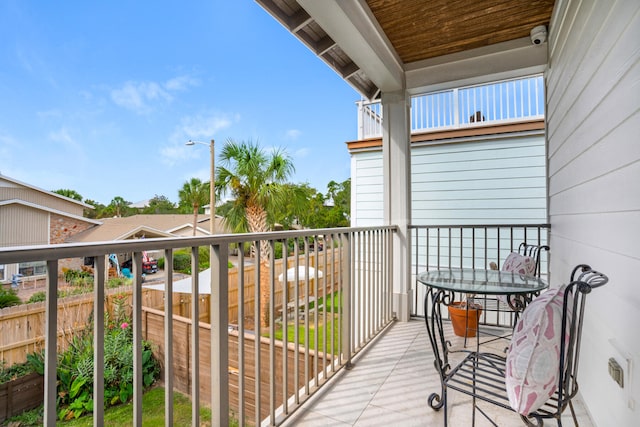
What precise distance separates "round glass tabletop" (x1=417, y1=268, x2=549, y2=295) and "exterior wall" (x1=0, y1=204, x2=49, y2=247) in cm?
678

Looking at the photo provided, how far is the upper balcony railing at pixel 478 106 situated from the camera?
214 inches

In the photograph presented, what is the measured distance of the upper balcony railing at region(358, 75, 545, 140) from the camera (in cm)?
545

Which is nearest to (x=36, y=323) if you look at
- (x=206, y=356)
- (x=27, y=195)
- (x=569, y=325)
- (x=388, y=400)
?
(x=388, y=400)

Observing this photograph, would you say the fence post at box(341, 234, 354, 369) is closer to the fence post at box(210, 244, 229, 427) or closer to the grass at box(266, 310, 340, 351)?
the grass at box(266, 310, 340, 351)

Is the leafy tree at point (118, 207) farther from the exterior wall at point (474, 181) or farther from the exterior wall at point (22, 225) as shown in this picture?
the exterior wall at point (474, 181)

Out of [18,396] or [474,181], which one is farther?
[474,181]

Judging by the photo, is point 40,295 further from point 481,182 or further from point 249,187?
point 249,187

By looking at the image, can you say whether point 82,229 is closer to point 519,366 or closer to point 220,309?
point 220,309

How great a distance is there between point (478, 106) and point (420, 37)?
3.34 m

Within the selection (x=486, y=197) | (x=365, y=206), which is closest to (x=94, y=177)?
(x=365, y=206)

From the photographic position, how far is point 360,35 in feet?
8.29

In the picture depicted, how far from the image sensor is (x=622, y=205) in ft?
4.23

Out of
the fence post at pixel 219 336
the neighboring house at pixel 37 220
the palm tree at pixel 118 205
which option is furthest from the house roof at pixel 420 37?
the palm tree at pixel 118 205

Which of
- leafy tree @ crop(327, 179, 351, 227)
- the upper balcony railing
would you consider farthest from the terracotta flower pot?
leafy tree @ crop(327, 179, 351, 227)
